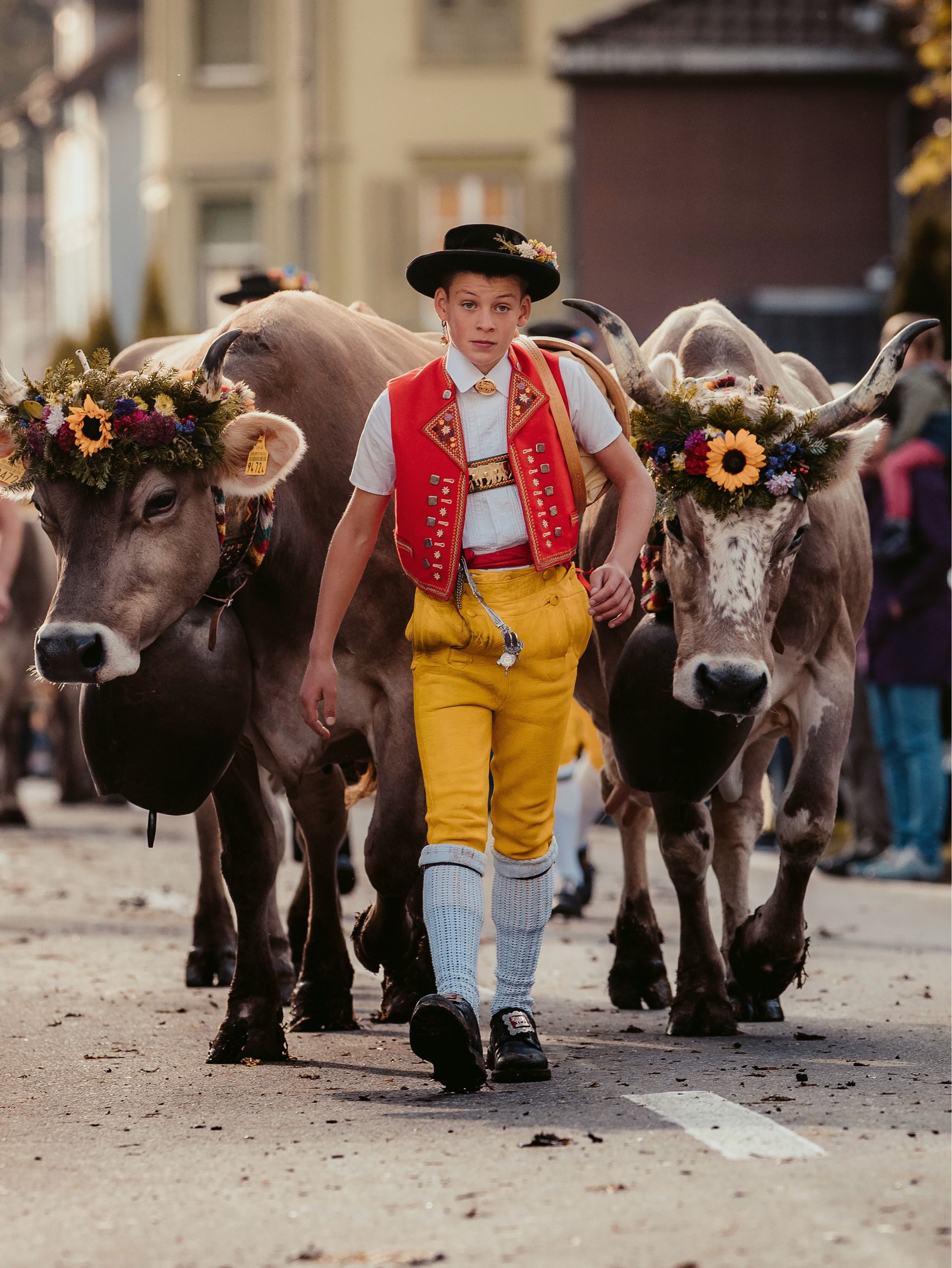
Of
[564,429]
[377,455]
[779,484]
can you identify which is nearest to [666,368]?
[779,484]

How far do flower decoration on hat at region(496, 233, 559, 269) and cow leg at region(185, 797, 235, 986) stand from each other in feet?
9.58

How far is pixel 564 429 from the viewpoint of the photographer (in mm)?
6121

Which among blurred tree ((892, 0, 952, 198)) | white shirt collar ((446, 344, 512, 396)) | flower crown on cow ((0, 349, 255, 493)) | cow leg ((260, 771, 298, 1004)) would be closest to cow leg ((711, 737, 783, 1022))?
cow leg ((260, 771, 298, 1004))

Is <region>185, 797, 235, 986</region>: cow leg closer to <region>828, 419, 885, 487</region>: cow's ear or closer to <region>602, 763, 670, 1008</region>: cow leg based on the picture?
<region>602, 763, 670, 1008</region>: cow leg

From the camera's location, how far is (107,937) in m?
9.80

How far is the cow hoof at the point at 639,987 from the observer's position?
7.73 metres

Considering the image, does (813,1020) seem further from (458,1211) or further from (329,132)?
(329,132)

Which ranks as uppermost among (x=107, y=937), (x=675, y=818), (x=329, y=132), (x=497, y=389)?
(x=329, y=132)

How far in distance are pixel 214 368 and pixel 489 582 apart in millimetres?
1171

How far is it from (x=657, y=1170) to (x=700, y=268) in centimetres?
2690

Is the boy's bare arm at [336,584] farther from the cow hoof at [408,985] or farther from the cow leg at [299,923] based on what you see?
the cow leg at [299,923]

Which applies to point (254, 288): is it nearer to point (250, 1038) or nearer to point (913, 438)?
point (913, 438)

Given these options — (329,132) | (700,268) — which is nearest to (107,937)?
(700,268)

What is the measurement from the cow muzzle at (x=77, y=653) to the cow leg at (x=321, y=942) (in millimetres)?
1333
